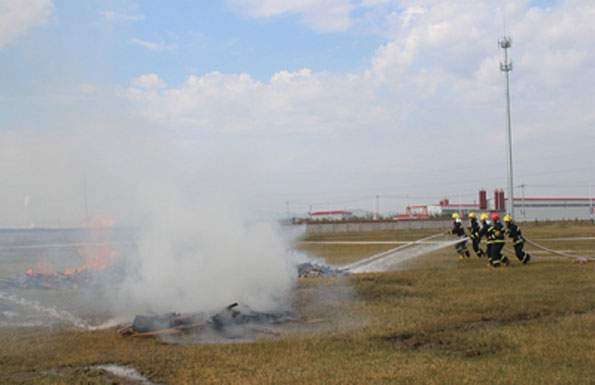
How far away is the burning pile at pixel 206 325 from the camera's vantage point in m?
8.62

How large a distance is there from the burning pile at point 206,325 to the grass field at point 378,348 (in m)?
0.32

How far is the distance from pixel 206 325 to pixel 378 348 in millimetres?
3104

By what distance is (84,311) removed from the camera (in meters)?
11.5

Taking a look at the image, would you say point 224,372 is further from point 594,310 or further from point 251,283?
point 594,310

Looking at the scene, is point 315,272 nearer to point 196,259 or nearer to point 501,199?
point 196,259

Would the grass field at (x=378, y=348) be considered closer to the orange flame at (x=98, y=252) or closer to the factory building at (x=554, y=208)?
the orange flame at (x=98, y=252)

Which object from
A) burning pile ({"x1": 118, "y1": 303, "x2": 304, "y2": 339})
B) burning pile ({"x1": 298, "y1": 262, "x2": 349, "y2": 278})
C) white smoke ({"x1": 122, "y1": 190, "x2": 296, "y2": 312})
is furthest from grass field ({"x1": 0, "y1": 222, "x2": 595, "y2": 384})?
burning pile ({"x1": 298, "y1": 262, "x2": 349, "y2": 278})

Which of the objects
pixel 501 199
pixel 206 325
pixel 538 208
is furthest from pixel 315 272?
pixel 538 208

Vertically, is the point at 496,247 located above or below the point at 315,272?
above

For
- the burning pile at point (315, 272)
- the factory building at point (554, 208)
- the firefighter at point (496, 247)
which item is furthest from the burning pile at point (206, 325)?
the factory building at point (554, 208)

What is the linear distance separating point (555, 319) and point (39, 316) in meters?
10.3

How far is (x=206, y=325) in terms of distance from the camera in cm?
899

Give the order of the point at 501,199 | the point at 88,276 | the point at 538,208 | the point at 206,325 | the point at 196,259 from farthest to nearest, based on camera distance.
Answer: the point at 538,208, the point at 501,199, the point at 88,276, the point at 196,259, the point at 206,325

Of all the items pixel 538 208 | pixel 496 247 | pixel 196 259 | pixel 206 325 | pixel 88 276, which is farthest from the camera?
pixel 538 208
